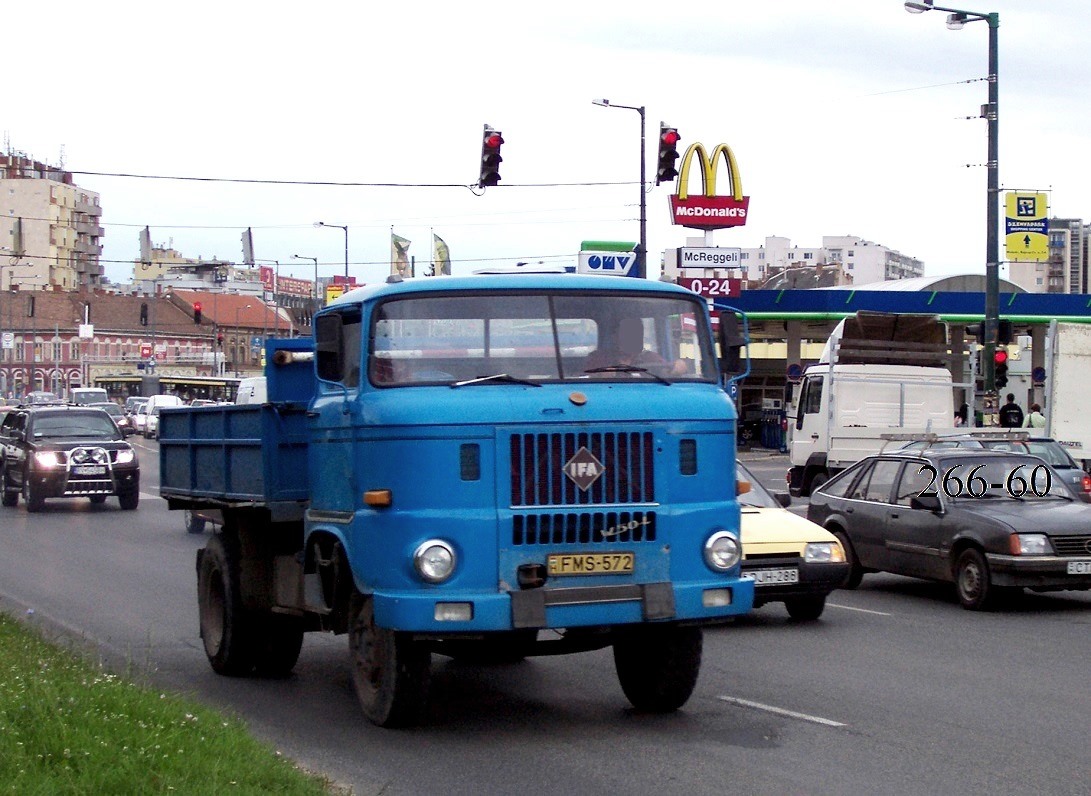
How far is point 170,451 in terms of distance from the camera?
12.3m

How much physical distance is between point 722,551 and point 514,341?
164 centimetres

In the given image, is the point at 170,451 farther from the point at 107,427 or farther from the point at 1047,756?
the point at 107,427

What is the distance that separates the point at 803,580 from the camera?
13352 mm

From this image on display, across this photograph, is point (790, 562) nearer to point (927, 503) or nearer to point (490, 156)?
point (927, 503)

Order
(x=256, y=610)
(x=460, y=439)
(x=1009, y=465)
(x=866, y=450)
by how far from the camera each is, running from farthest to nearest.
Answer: (x=866, y=450) → (x=1009, y=465) → (x=256, y=610) → (x=460, y=439)

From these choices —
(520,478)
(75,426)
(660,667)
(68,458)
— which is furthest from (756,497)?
(75,426)

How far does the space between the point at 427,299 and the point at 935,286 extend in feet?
178

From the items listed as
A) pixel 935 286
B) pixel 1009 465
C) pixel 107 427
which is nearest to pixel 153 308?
pixel 935 286

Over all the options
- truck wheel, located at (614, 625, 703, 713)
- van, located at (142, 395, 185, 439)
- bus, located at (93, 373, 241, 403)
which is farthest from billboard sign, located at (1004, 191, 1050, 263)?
bus, located at (93, 373, 241, 403)

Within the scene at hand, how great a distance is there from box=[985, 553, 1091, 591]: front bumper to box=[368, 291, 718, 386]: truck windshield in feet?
21.5

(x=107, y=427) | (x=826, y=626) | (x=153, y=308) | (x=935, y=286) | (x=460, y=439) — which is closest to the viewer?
(x=460, y=439)

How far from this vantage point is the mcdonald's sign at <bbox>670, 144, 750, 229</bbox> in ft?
133

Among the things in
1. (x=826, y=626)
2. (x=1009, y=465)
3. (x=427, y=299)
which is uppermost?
(x=427, y=299)

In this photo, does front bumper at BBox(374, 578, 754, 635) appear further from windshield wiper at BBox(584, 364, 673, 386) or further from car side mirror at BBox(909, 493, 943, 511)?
car side mirror at BBox(909, 493, 943, 511)
